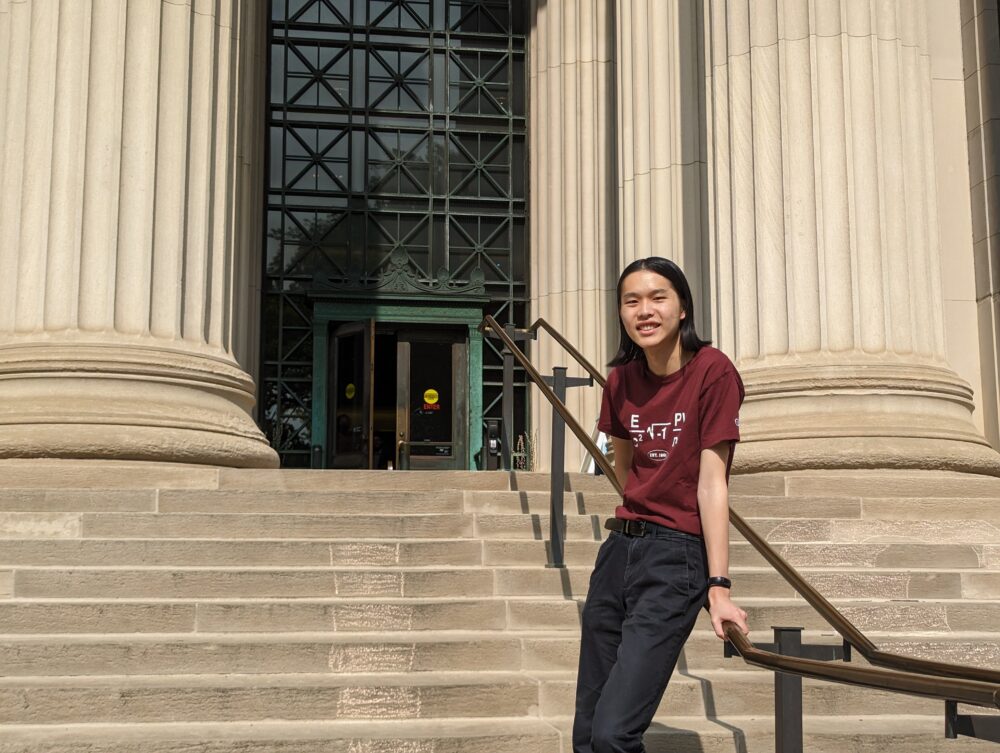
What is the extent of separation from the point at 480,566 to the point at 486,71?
14.0 metres

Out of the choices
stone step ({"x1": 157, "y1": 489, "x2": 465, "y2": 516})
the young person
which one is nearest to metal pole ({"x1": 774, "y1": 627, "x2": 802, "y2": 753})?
the young person

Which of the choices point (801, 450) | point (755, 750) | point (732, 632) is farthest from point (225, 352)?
point (732, 632)

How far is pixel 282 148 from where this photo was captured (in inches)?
741

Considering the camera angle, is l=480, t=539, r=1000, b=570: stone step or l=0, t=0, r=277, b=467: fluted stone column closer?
l=480, t=539, r=1000, b=570: stone step

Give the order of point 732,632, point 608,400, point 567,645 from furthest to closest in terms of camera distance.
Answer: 1. point 567,645
2. point 608,400
3. point 732,632

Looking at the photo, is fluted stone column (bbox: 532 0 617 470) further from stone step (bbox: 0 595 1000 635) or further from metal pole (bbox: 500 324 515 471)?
stone step (bbox: 0 595 1000 635)

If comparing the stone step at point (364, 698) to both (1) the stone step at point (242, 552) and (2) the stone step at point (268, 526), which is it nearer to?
(1) the stone step at point (242, 552)

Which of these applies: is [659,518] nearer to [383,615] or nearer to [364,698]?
[364,698]

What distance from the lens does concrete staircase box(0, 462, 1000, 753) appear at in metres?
5.01

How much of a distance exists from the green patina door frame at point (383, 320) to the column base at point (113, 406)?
9.27m

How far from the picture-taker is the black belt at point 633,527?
328cm

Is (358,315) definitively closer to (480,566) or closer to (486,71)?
(486,71)

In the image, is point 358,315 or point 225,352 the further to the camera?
point 358,315

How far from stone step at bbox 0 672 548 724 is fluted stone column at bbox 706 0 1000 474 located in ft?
13.6
